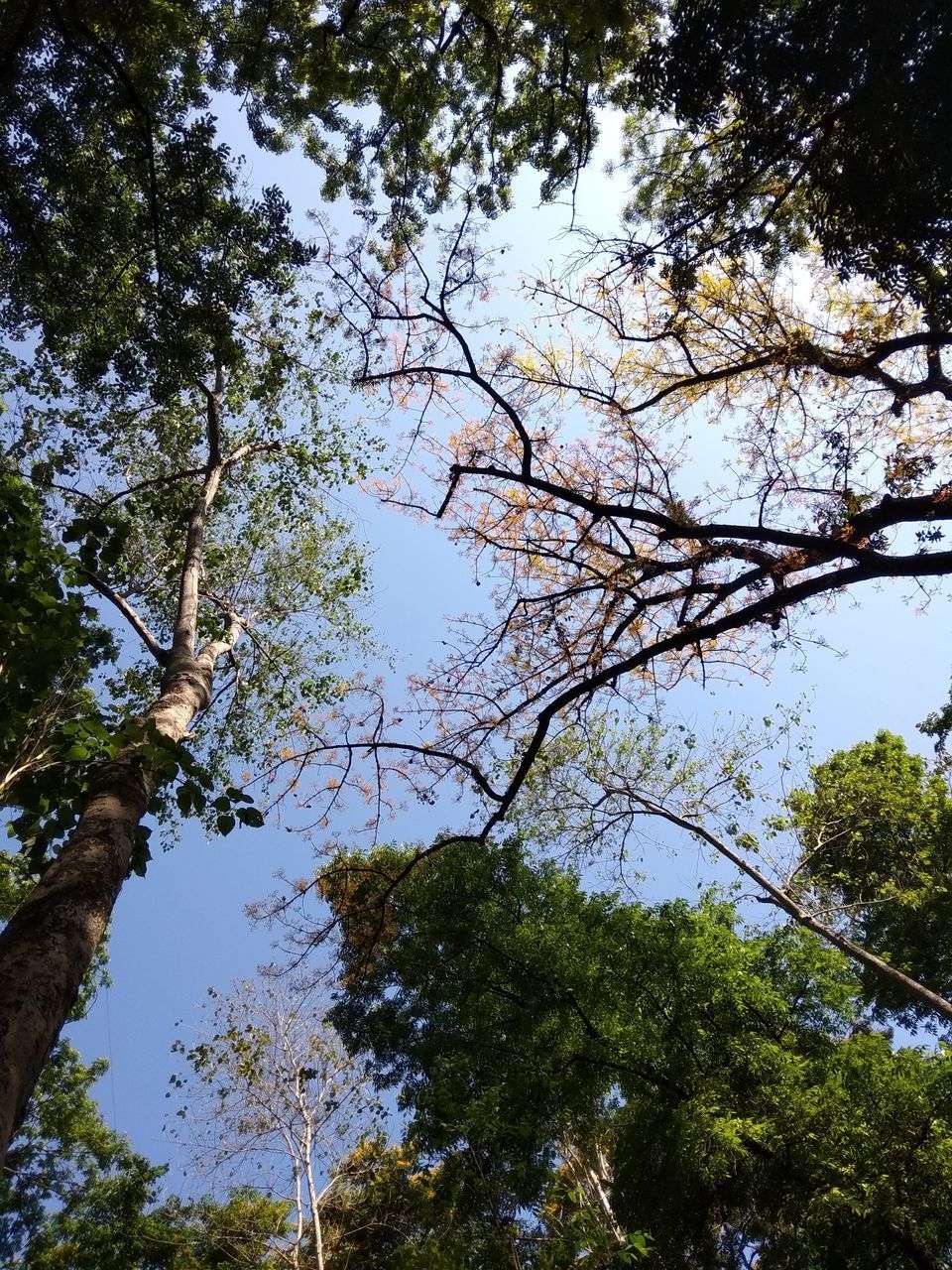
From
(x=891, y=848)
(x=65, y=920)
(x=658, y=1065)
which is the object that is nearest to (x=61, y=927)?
(x=65, y=920)

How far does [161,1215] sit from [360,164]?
16.1 meters

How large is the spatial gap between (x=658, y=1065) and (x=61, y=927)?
8.77 m

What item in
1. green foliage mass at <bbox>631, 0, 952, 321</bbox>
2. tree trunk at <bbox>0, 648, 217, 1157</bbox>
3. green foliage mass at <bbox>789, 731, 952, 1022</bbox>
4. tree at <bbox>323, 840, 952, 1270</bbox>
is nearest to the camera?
tree trunk at <bbox>0, 648, 217, 1157</bbox>

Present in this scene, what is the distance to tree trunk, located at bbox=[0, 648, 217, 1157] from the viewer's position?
2051 mm

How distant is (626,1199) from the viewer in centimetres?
858

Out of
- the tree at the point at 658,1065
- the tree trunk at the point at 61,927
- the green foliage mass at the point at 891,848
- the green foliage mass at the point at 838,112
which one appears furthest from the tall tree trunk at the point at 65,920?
the green foliage mass at the point at 891,848

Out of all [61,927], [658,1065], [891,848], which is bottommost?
[61,927]

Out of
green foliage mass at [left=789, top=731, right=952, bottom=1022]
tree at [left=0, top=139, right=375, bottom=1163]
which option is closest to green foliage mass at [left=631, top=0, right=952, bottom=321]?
tree at [left=0, top=139, right=375, bottom=1163]

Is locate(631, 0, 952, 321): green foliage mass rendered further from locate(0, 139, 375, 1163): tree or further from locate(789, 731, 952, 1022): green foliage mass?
locate(789, 731, 952, 1022): green foliage mass

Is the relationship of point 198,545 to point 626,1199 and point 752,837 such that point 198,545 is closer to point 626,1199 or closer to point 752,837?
point 752,837

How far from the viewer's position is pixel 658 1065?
355 inches

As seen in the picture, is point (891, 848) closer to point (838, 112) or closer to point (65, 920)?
point (838, 112)

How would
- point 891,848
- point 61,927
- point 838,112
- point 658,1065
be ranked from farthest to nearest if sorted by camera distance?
1. point 891,848
2. point 658,1065
3. point 838,112
4. point 61,927

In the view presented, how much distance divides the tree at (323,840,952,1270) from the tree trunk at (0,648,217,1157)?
2867 millimetres
